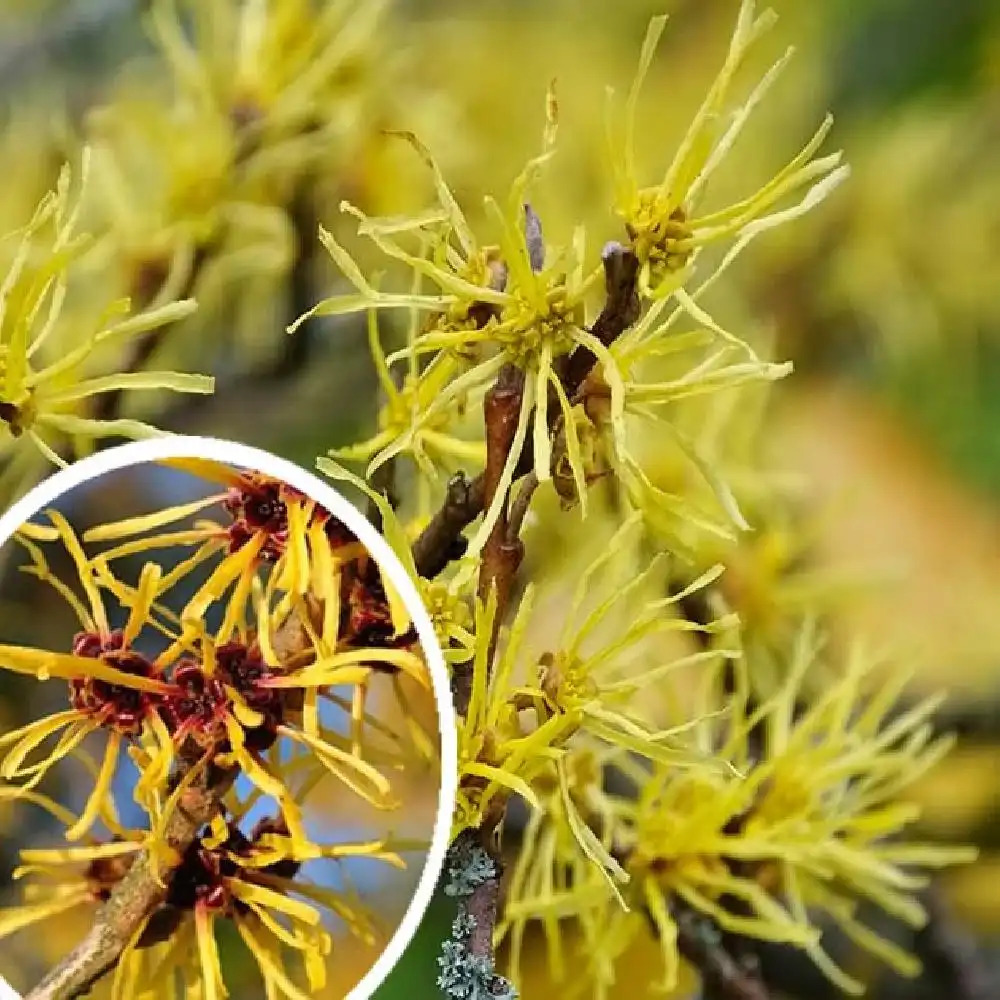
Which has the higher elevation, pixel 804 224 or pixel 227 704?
pixel 804 224

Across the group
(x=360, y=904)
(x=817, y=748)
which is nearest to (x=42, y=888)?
(x=360, y=904)

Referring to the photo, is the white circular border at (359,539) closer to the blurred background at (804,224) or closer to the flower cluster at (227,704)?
the flower cluster at (227,704)

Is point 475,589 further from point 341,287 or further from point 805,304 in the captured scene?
point 805,304

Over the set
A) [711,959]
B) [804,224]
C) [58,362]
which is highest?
[804,224]

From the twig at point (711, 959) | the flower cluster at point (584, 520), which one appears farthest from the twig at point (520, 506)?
the twig at point (711, 959)

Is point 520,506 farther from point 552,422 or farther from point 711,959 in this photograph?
point 711,959

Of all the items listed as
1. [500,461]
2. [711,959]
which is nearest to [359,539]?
[500,461]
